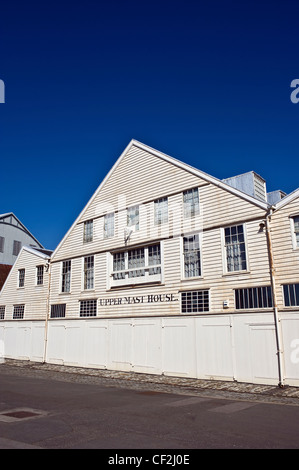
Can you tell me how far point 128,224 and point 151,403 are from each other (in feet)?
39.8

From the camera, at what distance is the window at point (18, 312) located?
93.8 ft

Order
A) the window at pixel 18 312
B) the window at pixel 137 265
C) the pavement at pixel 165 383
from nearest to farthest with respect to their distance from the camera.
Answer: the pavement at pixel 165 383, the window at pixel 137 265, the window at pixel 18 312

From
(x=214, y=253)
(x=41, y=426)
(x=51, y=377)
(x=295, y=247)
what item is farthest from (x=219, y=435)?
(x=51, y=377)

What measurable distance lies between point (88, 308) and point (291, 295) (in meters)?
12.7

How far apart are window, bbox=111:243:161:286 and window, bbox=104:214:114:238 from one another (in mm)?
1330

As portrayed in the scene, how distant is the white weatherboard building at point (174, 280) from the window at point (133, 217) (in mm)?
68

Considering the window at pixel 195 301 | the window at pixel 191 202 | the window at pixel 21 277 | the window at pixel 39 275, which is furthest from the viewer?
the window at pixel 21 277

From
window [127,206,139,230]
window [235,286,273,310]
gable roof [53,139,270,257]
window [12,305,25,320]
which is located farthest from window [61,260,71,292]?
window [235,286,273,310]

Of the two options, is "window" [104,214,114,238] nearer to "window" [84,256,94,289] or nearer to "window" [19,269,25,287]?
"window" [84,256,94,289]

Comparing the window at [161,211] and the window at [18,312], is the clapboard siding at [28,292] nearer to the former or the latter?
the window at [18,312]

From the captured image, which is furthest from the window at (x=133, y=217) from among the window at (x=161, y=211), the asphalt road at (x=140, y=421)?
the asphalt road at (x=140, y=421)

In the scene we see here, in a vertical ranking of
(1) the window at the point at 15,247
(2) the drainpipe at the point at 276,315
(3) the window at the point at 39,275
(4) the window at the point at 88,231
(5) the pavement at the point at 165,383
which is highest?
(1) the window at the point at 15,247

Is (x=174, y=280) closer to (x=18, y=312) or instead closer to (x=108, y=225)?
(x=108, y=225)

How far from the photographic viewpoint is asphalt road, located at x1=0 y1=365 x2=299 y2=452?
7.12 meters
